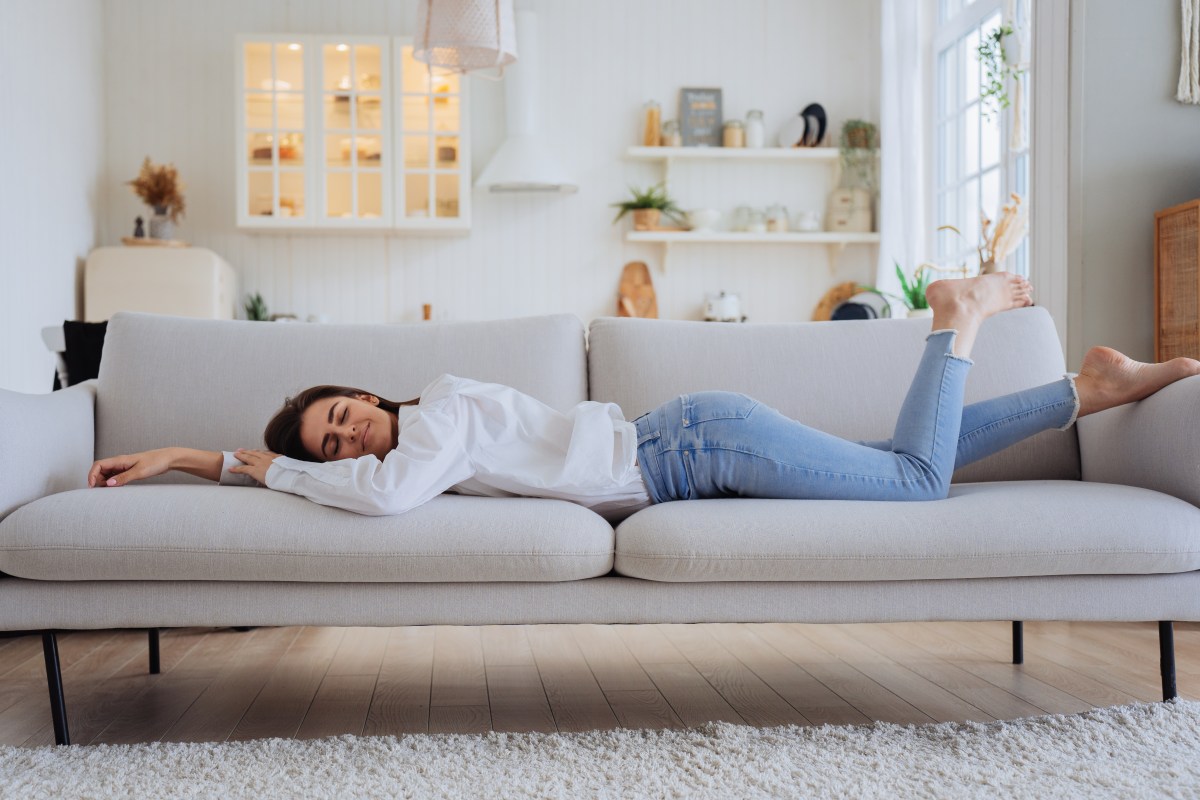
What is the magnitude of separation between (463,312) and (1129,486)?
13.6 ft

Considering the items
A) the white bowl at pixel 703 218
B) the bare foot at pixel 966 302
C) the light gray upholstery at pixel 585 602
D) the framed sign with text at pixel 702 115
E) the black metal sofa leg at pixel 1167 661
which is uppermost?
the framed sign with text at pixel 702 115

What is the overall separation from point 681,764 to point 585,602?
0.96 ft

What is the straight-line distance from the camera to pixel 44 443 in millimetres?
1947

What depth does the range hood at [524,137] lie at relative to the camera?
5.39 metres

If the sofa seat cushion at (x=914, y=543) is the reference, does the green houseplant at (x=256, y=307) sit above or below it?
above

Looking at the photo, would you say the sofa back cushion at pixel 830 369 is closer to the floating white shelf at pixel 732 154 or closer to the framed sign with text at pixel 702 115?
the floating white shelf at pixel 732 154

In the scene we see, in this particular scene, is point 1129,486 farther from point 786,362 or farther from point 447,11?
point 447,11

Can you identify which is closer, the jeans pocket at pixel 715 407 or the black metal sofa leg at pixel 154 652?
the jeans pocket at pixel 715 407

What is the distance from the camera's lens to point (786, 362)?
2.39 meters

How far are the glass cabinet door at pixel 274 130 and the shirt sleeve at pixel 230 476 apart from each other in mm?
3473

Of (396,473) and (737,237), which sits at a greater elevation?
(737,237)

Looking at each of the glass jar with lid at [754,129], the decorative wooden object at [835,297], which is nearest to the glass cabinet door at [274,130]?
the glass jar with lid at [754,129]

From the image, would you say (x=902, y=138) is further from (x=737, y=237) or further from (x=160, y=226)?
(x=160, y=226)

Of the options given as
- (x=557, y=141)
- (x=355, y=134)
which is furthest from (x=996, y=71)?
(x=355, y=134)
